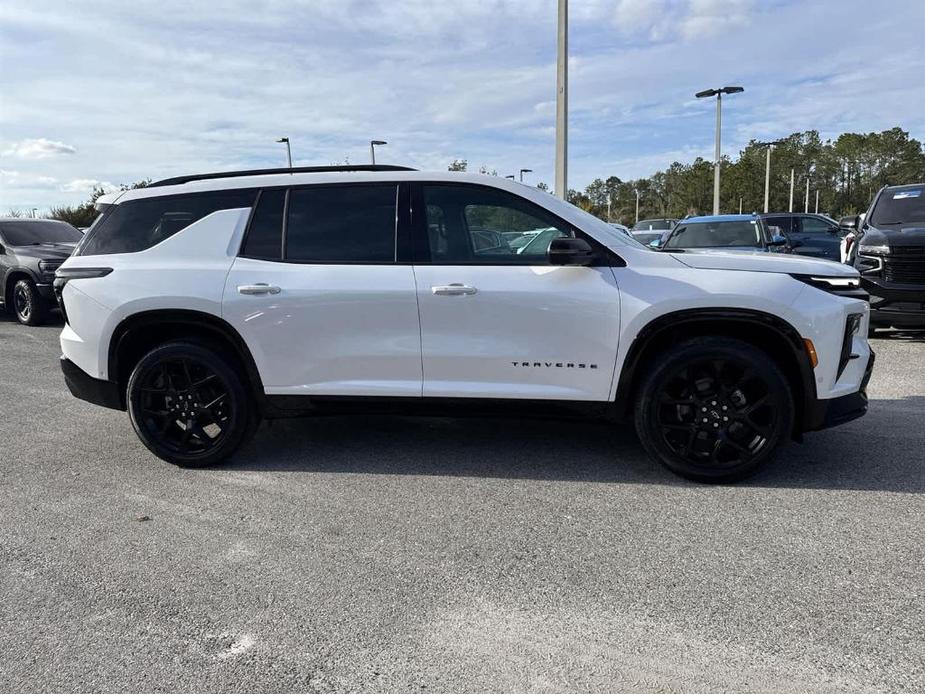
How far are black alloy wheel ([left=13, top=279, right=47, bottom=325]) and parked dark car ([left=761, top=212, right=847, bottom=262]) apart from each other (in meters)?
15.1

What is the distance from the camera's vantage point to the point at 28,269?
1123 centimetres

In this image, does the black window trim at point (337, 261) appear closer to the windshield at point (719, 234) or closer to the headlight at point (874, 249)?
the headlight at point (874, 249)

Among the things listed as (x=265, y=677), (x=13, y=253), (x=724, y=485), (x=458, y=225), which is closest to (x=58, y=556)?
(x=265, y=677)

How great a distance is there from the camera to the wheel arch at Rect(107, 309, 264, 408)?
427 cm

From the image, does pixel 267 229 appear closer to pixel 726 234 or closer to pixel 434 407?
pixel 434 407

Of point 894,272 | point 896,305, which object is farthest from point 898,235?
point 896,305

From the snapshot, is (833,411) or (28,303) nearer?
(833,411)

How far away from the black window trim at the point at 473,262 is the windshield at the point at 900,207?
684 cm

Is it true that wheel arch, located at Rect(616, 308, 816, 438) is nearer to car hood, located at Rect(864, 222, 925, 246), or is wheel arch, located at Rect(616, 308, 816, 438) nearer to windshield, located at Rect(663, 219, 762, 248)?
car hood, located at Rect(864, 222, 925, 246)

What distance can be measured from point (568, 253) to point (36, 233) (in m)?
11.8

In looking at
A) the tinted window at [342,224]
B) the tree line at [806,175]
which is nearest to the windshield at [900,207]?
the tinted window at [342,224]

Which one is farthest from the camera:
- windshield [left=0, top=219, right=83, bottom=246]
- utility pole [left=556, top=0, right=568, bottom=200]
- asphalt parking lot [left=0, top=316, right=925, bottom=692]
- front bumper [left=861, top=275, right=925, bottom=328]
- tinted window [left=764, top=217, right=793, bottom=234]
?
tinted window [left=764, top=217, right=793, bottom=234]

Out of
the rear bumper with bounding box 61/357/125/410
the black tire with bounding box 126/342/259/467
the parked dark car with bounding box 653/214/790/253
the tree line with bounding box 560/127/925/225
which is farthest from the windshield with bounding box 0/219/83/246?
the tree line with bounding box 560/127/925/225

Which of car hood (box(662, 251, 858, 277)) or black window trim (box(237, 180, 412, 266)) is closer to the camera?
car hood (box(662, 251, 858, 277))
